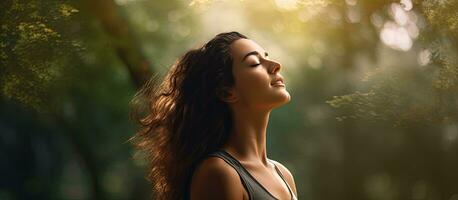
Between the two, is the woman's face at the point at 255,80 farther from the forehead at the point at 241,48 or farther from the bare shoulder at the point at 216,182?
the bare shoulder at the point at 216,182

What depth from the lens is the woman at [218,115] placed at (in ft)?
4.41

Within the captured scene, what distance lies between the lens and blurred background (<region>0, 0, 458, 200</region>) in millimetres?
2598

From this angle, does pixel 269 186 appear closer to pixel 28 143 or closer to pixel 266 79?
pixel 266 79

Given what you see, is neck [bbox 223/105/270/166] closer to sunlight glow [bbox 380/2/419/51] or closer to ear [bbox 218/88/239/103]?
ear [bbox 218/88/239/103]

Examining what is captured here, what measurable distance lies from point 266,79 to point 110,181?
5.10 feet

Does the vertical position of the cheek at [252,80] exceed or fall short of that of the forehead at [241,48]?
it falls short

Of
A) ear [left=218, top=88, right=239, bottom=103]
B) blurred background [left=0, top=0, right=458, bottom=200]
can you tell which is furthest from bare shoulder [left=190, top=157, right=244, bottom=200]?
blurred background [left=0, top=0, right=458, bottom=200]

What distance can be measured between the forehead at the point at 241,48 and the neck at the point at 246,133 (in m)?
0.13

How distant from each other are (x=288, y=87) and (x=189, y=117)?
150 centimetres

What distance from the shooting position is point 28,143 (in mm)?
2658

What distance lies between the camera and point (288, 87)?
2818 millimetres

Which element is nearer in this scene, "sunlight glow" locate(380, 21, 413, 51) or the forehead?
the forehead

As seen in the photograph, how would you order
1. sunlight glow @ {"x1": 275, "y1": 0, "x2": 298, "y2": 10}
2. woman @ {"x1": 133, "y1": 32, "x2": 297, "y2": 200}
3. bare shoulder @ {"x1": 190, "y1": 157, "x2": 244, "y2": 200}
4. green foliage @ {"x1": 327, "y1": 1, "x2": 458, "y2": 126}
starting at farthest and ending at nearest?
sunlight glow @ {"x1": 275, "y1": 0, "x2": 298, "y2": 10} < green foliage @ {"x1": 327, "y1": 1, "x2": 458, "y2": 126} < woman @ {"x1": 133, "y1": 32, "x2": 297, "y2": 200} < bare shoulder @ {"x1": 190, "y1": 157, "x2": 244, "y2": 200}

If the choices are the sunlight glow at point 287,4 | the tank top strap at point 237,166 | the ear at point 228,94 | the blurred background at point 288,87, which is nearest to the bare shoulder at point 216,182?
the tank top strap at point 237,166
